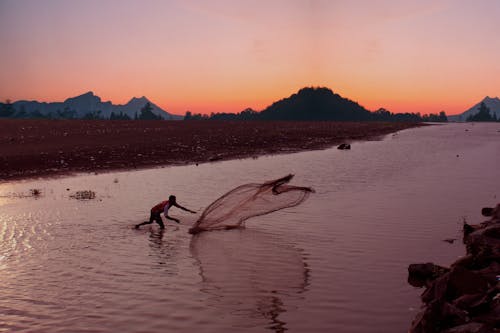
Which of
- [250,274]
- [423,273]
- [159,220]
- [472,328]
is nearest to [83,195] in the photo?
[159,220]

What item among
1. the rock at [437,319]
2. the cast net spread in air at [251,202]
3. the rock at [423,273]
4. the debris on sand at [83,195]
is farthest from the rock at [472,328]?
the debris on sand at [83,195]

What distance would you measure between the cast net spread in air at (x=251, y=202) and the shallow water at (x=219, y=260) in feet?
1.81

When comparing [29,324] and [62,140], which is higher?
[62,140]

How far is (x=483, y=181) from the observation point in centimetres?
3394

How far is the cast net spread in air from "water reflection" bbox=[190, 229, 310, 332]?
514mm

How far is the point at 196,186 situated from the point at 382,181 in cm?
1249

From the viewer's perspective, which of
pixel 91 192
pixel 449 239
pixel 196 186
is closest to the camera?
pixel 449 239

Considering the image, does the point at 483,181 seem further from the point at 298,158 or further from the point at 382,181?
Result: the point at 298,158

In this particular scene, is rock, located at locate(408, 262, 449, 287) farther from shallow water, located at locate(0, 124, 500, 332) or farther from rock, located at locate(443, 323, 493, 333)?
rock, located at locate(443, 323, 493, 333)

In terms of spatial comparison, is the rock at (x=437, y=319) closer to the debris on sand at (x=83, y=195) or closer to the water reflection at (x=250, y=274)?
the water reflection at (x=250, y=274)

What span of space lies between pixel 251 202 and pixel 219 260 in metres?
3.57

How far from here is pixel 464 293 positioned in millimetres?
10625

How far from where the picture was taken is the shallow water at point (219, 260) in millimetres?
10938

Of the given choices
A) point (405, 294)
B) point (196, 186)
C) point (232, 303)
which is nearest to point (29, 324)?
point (232, 303)
